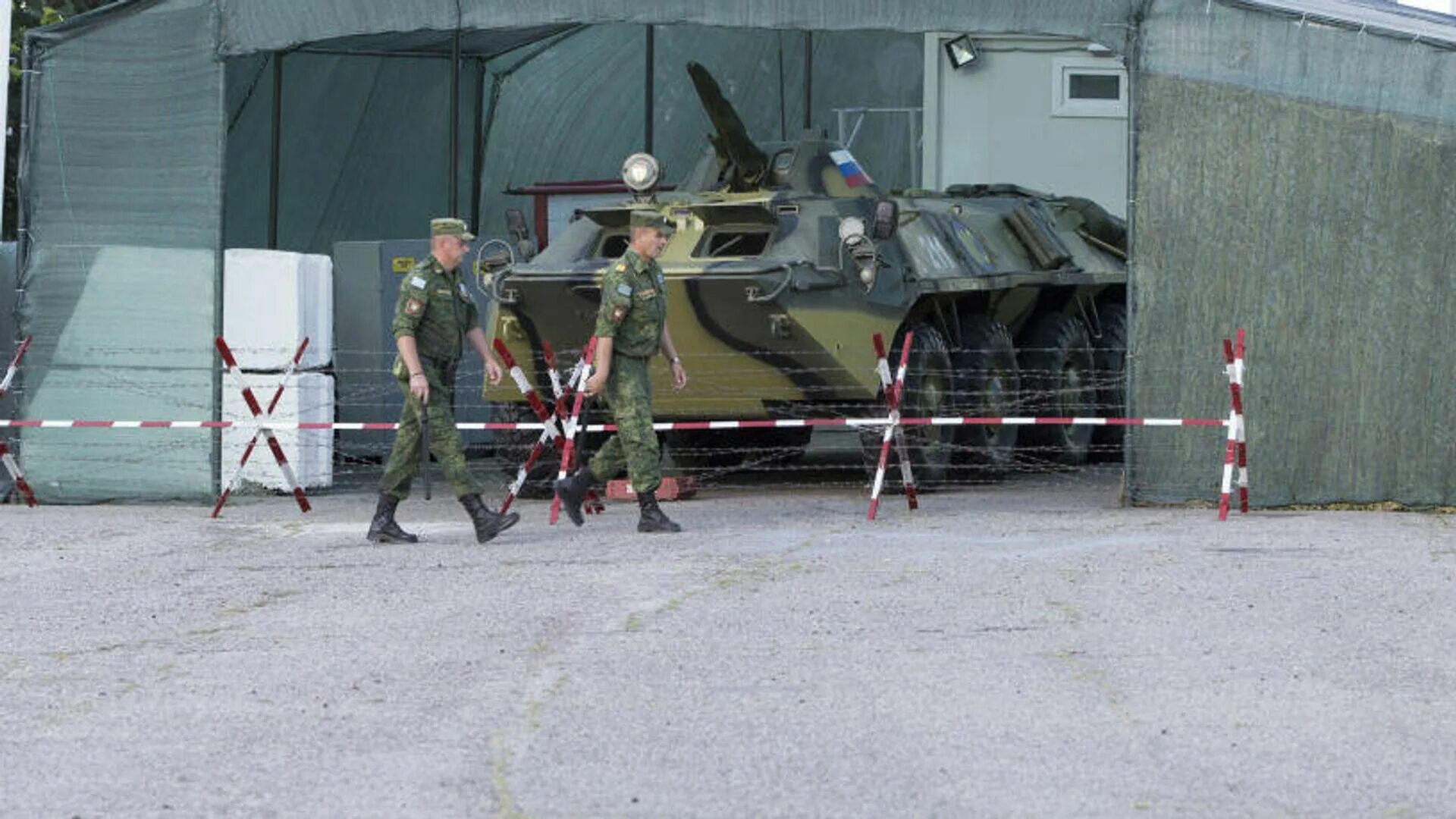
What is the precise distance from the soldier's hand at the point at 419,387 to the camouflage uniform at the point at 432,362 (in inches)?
2.7

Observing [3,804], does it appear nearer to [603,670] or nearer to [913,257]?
[603,670]

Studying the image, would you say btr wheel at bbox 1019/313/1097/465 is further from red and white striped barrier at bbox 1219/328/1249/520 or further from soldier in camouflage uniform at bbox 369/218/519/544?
soldier in camouflage uniform at bbox 369/218/519/544

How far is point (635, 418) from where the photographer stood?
563 inches

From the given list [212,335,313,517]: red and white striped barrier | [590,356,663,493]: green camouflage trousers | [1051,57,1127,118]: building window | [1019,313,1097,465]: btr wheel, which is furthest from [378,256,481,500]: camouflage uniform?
[1051,57,1127,118]: building window

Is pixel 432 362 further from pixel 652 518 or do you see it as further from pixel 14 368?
pixel 14 368

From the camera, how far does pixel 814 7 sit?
55.1 ft

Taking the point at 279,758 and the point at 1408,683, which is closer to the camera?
the point at 279,758

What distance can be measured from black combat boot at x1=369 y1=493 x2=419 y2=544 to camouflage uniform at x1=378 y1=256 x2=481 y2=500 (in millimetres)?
58

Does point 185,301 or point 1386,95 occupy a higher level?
point 1386,95

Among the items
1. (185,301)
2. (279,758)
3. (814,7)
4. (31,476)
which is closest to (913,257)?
(814,7)

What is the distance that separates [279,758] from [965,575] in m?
5.04

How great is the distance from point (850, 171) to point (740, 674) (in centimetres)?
1050

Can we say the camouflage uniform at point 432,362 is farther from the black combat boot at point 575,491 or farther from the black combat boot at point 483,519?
the black combat boot at point 575,491

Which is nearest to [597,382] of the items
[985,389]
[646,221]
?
[646,221]
